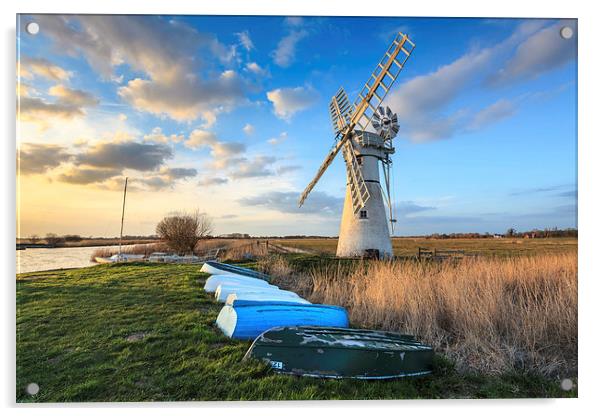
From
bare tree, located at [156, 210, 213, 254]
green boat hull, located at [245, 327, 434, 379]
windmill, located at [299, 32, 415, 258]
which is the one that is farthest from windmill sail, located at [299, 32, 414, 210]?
green boat hull, located at [245, 327, 434, 379]

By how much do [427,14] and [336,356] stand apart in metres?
3.19

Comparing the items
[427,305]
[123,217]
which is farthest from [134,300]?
[427,305]

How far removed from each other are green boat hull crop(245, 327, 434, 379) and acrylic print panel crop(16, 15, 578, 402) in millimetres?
12

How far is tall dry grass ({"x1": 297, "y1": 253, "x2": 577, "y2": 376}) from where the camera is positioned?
126 inches

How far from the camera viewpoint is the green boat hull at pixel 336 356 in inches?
103

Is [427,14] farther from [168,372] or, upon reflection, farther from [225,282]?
[225,282]

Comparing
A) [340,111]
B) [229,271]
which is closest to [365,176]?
[340,111]

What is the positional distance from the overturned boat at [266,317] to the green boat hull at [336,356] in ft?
2.05

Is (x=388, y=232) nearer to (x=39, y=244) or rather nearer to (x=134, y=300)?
(x=134, y=300)

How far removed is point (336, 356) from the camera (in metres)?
2.63

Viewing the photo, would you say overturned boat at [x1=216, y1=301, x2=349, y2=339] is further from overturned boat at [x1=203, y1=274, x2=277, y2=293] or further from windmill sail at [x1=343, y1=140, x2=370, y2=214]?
windmill sail at [x1=343, y1=140, x2=370, y2=214]

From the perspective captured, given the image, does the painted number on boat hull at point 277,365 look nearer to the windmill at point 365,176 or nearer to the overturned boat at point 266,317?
the overturned boat at point 266,317

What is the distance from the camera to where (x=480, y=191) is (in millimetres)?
4090

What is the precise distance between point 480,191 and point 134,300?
195 inches
